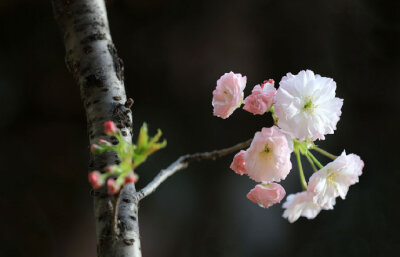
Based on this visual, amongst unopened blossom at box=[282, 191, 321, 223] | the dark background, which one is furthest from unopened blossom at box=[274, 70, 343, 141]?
the dark background

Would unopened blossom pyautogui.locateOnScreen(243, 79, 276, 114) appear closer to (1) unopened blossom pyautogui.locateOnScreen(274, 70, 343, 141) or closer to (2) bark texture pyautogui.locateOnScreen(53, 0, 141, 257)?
(1) unopened blossom pyautogui.locateOnScreen(274, 70, 343, 141)

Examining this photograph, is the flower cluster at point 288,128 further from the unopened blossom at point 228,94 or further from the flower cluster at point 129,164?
the flower cluster at point 129,164

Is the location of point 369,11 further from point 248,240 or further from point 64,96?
point 64,96

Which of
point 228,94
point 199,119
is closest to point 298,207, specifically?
point 228,94

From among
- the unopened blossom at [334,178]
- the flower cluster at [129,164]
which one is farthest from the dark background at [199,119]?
the flower cluster at [129,164]

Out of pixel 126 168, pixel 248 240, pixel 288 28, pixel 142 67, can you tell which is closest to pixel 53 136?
pixel 142 67

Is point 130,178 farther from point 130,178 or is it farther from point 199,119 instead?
point 199,119
